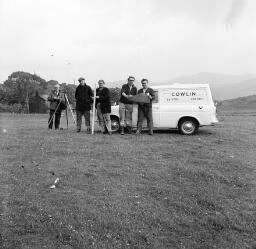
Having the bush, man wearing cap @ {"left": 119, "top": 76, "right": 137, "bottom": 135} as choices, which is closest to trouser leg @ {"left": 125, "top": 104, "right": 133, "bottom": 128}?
man wearing cap @ {"left": 119, "top": 76, "right": 137, "bottom": 135}

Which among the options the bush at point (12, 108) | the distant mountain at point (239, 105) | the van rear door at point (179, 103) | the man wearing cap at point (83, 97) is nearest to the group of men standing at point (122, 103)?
the man wearing cap at point (83, 97)

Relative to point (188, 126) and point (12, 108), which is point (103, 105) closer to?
point (188, 126)

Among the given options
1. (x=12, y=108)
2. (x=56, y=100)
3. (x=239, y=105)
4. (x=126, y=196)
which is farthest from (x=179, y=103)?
(x=239, y=105)

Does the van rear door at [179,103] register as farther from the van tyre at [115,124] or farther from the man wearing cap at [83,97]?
the man wearing cap at [83,97]

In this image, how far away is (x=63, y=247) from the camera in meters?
6.20

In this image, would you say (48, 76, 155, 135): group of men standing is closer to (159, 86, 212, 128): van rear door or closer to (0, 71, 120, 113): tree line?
(159, 86, 212, 128): van rear door

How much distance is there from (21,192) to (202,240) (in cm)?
358

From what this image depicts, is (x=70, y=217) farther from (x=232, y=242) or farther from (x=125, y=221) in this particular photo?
(x=232, y=242)

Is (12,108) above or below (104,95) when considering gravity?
above

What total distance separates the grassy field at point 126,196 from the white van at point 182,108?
9.95 ft

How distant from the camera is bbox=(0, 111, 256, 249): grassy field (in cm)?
661

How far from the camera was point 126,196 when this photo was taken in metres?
8.15

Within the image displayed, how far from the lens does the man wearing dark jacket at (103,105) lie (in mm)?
15070

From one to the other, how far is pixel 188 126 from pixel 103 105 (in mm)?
3272
